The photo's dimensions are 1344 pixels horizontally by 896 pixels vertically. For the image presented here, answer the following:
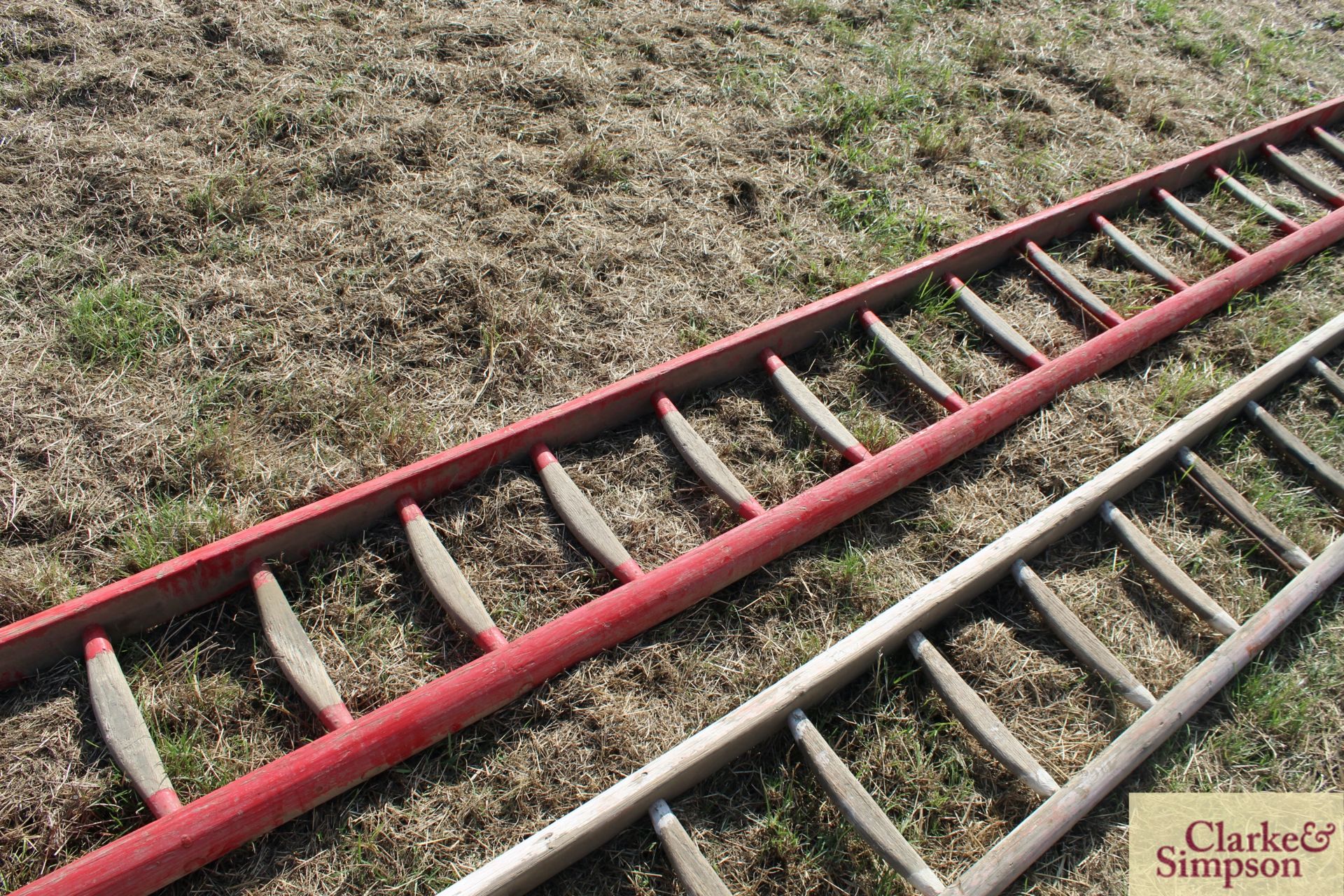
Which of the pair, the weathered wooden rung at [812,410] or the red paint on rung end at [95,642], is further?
the weathered wooden rung at [812,410]

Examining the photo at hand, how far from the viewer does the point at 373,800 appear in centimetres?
266

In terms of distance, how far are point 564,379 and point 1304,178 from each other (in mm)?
4406

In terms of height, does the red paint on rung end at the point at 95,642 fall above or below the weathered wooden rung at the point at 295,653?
above

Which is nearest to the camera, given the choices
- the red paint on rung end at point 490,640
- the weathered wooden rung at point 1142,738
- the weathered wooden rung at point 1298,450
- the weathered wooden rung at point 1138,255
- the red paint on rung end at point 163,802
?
the red paint on rung end at point 163,802

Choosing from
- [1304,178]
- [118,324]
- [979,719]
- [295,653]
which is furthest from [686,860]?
[1304,178]

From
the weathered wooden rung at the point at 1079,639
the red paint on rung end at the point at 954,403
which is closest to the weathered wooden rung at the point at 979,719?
the weathered wooden rung at the point at 1079,639

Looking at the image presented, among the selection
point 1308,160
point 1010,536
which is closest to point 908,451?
point 1010,536

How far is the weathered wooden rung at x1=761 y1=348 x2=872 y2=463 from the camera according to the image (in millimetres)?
3527

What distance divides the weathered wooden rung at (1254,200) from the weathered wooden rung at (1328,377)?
105 centimetres

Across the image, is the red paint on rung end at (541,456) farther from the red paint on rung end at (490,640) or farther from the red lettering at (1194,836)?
the red lettering at (1194,836)

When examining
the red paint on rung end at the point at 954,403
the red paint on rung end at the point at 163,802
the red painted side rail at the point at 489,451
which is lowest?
the red paint on rung end at the point at 954,403

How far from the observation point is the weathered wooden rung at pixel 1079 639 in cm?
298

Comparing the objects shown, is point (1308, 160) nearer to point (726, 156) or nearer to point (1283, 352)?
point (1283, 352)

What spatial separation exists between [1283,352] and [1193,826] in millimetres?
2337
